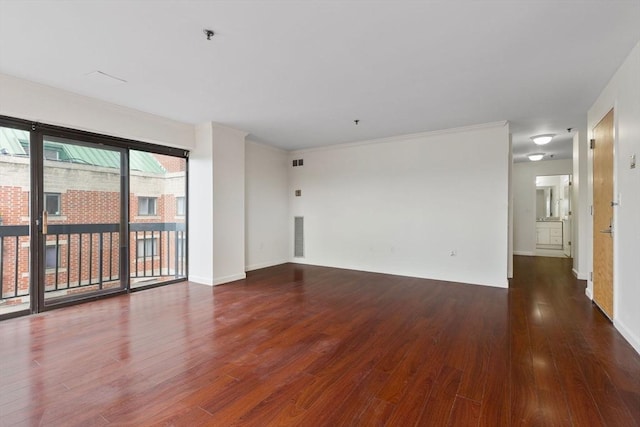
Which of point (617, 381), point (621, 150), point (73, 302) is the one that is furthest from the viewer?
point (73, 302)

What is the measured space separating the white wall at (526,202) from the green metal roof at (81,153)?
858 cm

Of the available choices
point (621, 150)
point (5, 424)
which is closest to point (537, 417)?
point (621, 150)

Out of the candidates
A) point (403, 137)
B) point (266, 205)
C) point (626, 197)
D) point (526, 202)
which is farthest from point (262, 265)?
point (526, 202)

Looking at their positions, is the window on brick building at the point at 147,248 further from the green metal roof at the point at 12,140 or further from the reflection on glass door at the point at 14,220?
the green metal roof at the point at 12,140

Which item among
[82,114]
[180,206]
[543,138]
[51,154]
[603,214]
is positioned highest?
[543,138]

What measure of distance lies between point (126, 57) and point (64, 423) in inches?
110

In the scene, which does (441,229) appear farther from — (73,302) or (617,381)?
(73,302)

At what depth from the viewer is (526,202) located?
26.2 feet

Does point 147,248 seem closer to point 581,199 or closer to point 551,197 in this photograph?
point 581,199

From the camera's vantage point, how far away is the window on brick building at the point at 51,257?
11.7 ft

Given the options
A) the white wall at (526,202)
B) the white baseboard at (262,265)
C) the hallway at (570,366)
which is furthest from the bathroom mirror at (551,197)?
the white baseboard at (262,265)

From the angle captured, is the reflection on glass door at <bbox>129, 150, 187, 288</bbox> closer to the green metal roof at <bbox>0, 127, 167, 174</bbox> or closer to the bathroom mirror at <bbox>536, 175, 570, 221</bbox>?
the green metal roof at <bbox>0, 127, 167, 174</bbox>

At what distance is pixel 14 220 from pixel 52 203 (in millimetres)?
381

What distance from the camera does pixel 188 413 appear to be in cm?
173
